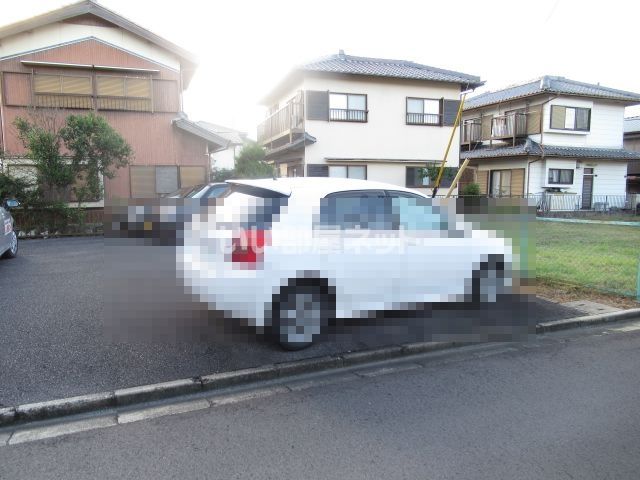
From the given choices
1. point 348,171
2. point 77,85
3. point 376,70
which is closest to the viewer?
point 77,85

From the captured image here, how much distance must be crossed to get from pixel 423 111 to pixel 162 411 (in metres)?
20.2

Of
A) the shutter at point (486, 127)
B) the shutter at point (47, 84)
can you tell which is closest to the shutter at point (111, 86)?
the shutter at point (47, 84)

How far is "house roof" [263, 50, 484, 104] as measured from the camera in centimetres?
1997

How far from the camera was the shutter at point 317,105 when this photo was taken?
19.9 m

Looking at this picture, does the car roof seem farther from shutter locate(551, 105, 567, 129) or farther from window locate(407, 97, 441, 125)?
shutter locate(551, 105, 567, 129)

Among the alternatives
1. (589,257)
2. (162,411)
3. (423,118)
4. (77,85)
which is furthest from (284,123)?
(162,411)

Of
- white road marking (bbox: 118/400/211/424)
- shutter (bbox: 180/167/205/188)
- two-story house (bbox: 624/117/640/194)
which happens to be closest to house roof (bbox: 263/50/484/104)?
shutter (bbox: 180/167/205/188)

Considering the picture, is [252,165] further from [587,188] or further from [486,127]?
[587,188]

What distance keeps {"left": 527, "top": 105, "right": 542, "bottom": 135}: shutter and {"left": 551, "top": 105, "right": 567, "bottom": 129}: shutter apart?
2.04 feet

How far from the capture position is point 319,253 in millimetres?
4340

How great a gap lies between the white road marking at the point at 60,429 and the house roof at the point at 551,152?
2390cm

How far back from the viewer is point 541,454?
2906 mm

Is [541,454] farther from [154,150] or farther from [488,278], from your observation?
[154,150]

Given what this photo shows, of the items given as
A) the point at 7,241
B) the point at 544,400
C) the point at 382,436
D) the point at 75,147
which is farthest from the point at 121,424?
the point at 75,147
